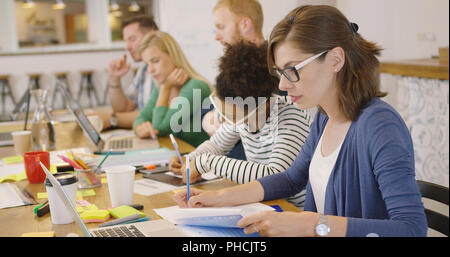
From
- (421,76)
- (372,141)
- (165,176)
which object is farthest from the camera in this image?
(421,76)

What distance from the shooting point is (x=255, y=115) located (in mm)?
1739

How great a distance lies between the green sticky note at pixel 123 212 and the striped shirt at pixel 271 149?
0.37 metres

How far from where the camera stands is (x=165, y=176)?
5.92 ft

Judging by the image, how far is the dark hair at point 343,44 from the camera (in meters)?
1.24

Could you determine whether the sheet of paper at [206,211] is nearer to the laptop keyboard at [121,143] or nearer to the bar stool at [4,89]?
the laptop keyboard at [121,143]

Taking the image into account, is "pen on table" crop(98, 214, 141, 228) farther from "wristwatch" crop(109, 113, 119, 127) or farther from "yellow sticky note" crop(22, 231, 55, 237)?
"wristwatch" crop(109, 113, 119, 127)

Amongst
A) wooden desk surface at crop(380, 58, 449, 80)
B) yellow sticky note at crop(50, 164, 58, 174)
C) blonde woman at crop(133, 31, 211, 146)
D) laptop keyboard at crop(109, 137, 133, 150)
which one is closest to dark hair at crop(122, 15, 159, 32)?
blonde woman at crop(133, 31, 211, 146)

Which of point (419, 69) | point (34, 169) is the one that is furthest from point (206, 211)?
point (419, 69)

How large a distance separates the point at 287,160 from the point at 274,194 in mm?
184

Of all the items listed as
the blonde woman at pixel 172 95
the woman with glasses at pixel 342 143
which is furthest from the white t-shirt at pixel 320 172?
the blonde woman at pixel 172 95

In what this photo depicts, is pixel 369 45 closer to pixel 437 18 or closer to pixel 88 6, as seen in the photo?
pixel 437 18

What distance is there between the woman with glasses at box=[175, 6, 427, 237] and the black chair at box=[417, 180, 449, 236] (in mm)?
219

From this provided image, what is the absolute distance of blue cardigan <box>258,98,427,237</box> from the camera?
3.56 ft
